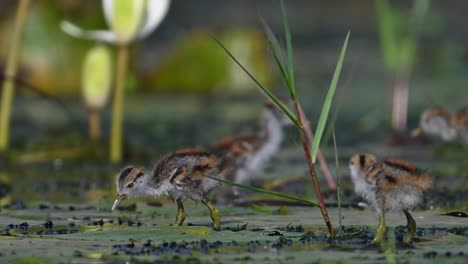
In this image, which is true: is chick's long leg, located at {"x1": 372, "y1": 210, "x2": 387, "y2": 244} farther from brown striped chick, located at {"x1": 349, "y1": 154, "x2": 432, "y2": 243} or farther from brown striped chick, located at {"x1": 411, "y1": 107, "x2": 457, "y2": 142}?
brown striped chick, located at {"x1": 411, "y1": 107, "x2": 457, "y2": 142}

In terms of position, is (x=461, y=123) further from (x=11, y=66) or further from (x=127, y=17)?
(x=11, y=66)

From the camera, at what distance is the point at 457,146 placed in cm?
1027

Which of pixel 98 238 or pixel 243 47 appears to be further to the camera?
pixel 243 47

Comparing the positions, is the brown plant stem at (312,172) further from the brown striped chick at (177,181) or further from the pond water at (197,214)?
the brown striped chick at (177,181)

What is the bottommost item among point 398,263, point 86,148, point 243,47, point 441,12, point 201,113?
point 398,263

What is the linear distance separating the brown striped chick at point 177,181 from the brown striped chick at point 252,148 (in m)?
1.12

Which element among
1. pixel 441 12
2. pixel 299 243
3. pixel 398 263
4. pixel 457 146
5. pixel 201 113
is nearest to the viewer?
pixel 398 263

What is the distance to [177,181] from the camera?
5863 millimetres

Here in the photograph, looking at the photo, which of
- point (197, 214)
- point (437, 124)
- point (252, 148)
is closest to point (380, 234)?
point (197, 214)

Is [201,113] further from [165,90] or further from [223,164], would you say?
[223,164]

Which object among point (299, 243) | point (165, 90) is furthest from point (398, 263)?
point (165, 90)

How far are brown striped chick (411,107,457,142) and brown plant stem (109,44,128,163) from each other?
2.25 meters

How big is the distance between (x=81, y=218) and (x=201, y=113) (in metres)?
6.88

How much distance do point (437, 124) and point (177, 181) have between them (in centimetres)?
338
